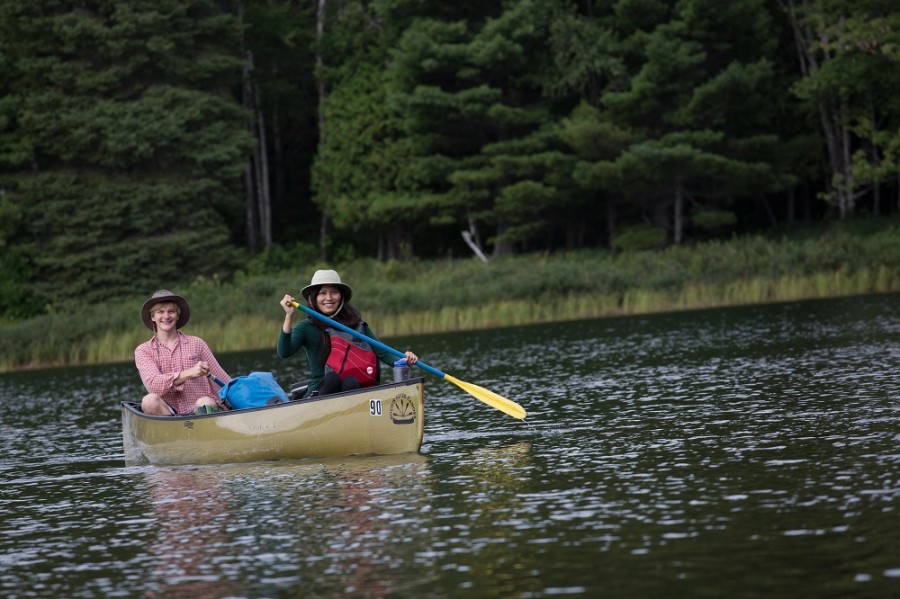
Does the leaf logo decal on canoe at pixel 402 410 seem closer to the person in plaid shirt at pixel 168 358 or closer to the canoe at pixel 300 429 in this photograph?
the canoe at pixel 300 429

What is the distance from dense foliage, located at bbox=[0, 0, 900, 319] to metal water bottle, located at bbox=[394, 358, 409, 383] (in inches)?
1029

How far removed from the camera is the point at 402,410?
12.6 meters

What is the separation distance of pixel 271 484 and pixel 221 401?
200cm

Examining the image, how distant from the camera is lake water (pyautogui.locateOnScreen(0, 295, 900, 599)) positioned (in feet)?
25.8

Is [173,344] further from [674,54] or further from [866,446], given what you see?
[674,54]

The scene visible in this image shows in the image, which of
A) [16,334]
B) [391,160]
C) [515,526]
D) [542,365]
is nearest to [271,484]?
[515,526]

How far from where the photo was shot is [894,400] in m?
13.9

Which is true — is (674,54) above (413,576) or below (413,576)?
above

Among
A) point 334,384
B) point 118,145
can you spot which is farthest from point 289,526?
point 118,145

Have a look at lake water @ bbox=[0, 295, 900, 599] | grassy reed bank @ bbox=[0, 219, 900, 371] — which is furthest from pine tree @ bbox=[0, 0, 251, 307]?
lake water @ bbox=[0, 295, 900, 599]

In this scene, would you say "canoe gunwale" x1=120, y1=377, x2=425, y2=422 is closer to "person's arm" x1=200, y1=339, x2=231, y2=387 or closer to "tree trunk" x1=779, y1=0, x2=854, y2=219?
"person's arm" x1=200, y1=339, x2=231, y2=387

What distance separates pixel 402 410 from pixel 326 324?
105cm

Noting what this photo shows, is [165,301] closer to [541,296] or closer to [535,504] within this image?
[535,504]

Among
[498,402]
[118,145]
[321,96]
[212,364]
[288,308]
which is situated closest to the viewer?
[288,308]
